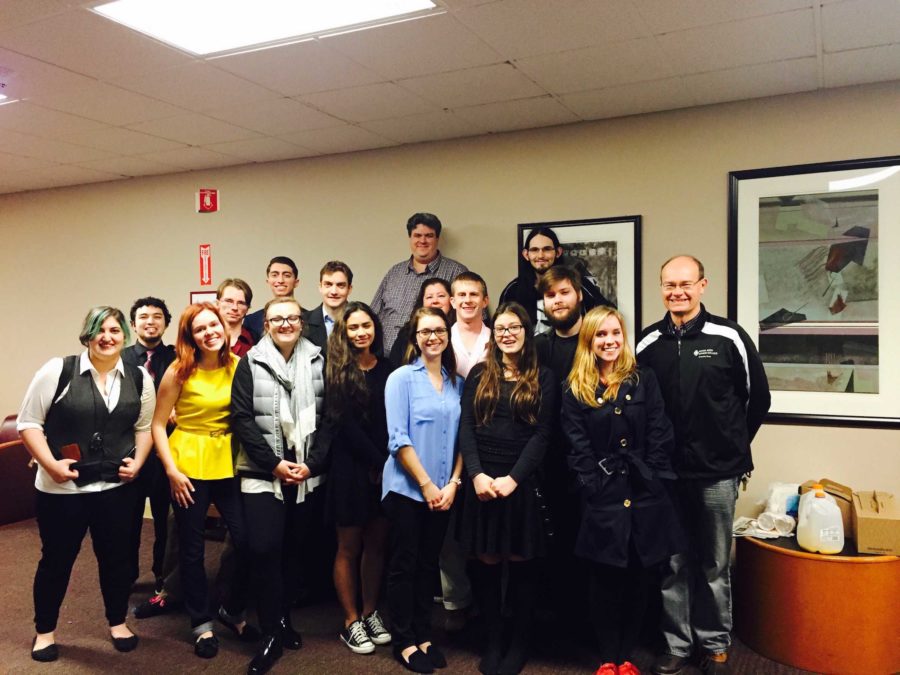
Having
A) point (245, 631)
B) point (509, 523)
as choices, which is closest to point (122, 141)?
point (245, 631)

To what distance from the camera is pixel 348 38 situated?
2.72 m

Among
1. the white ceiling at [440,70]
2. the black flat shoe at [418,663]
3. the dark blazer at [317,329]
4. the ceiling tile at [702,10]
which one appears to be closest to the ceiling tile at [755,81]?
the white ceiling at [440,70]

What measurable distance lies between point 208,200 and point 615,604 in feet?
13.1

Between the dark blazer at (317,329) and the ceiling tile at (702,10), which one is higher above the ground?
the ceiling tile at (702,10)

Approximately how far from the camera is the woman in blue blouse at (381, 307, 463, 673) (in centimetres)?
276

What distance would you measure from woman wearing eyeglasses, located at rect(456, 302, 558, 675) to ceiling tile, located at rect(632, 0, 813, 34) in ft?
3.76

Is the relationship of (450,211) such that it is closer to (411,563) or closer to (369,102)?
(369,102)

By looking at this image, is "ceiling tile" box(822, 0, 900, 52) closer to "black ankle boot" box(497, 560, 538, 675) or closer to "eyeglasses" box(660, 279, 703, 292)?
"eyeglasses" box(660, 279, 703, 292)

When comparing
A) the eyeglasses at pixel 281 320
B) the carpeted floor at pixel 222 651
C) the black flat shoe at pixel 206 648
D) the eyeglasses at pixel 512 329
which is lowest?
the carpeted floor at pixel 222 651

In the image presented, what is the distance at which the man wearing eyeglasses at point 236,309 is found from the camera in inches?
139

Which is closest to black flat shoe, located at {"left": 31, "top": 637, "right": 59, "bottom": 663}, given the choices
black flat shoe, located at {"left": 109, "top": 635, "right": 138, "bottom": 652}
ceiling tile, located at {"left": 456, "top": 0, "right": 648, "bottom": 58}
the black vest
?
black flat shoe, located at {"left": 109, "top": 635, "right": 138, "bottom": 652}

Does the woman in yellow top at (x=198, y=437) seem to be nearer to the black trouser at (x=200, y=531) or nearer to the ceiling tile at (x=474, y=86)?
the black trouser at (x=200, y=531)

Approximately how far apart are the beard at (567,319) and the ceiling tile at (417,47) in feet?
3.57

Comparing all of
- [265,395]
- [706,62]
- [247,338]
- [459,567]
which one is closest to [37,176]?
[247,338]
